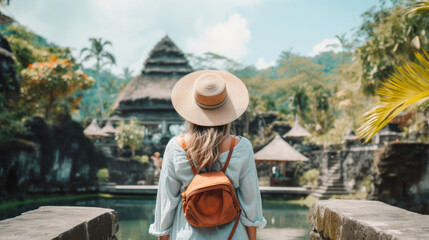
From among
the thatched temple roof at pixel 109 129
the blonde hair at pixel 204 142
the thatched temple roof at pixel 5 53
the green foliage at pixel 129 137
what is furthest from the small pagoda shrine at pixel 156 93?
the blonde hair at pixel 204 142

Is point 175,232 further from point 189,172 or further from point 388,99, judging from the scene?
point 388,99

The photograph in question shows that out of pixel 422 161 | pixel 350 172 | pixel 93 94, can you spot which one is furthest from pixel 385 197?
pixel 93 94

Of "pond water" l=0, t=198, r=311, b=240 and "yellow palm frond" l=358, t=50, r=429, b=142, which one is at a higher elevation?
"yellow palm frond" l=358, t=50, r=429, b=142

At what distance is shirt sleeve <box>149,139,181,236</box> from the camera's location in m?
2.06

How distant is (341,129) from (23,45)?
18.5 metres

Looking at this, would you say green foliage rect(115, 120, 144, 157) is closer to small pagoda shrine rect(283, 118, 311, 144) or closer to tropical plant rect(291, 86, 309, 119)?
small pagoda shrine rect(283, 118, 311, 144)

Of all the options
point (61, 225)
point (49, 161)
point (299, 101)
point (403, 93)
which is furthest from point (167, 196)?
point (299, 101)

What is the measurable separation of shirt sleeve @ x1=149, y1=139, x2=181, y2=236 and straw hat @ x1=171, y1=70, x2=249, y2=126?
23 cm

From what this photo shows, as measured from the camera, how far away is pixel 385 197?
11656 mm

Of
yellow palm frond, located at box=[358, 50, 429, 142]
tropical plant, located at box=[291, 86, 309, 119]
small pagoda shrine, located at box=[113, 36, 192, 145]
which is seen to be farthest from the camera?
tropical plant, located at box=[291, 86, 309, 119]

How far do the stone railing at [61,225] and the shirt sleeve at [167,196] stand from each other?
586mm

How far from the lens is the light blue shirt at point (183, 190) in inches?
77.6

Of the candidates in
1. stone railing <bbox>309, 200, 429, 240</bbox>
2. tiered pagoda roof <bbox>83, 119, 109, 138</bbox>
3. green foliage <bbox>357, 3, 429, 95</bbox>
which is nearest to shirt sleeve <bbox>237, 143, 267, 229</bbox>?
stone railing <bbox>309, 200, 429, 240</bbox>

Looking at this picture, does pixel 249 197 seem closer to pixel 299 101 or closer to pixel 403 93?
pixel 403 93
